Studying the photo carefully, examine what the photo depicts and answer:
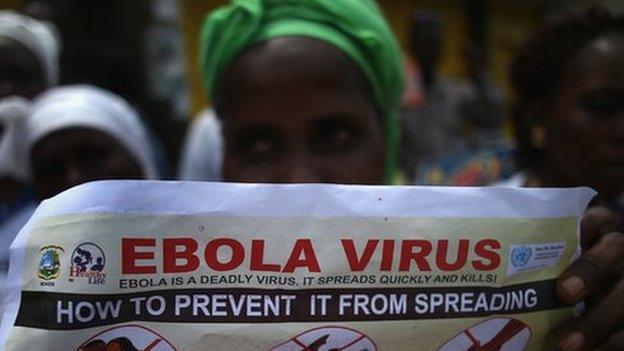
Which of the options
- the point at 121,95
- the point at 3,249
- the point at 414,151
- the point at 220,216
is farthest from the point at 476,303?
the point at 121,95

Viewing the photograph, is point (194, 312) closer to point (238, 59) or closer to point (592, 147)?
point (238, 59)

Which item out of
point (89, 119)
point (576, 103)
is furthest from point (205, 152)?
point (576, 103)

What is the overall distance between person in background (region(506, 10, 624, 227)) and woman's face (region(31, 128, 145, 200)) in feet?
2.64

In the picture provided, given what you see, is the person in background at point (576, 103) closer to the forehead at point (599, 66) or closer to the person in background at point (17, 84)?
the forehead at point (599, 66)

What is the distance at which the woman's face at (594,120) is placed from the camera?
5.48 feet

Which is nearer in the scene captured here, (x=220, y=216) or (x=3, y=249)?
(x=220, y=216)

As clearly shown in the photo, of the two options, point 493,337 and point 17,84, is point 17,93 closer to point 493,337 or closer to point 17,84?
point 17,84

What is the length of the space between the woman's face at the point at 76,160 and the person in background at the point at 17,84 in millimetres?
138

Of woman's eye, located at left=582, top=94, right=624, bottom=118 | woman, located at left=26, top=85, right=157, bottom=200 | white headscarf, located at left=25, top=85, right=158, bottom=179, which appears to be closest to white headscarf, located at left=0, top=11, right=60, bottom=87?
white headscarf, located at left=25, top=85, right=158, bottom=179

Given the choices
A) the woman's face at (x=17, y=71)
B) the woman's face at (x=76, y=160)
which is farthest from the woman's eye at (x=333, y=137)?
the woman's face at (x=17, y=71)

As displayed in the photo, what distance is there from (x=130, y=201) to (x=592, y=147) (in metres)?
1.19

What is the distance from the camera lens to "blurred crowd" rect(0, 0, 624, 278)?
1162mm

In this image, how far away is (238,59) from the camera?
1229 mm

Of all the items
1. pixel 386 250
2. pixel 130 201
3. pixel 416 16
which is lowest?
pixel 386 250
